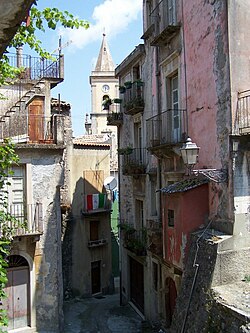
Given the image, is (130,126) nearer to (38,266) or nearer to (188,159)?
(38,266)

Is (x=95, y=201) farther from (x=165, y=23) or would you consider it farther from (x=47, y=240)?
(x=165, y=23)

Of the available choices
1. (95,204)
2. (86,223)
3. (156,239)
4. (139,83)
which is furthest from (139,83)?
(86,223)

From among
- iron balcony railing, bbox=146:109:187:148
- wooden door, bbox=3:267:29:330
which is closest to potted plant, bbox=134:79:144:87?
iron balcony railing, bbox=146:109:187:148

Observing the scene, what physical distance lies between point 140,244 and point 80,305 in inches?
223

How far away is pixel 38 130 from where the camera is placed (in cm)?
1595

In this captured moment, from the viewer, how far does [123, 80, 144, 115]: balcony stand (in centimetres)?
1733

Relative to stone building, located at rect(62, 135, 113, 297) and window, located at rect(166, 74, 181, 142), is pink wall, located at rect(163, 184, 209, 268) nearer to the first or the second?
window, located at rect(166, 74, 181, 142)

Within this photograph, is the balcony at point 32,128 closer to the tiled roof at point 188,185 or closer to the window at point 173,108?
the window at point 173,108

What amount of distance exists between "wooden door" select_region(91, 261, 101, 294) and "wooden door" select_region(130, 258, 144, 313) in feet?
12.4

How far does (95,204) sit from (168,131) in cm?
989

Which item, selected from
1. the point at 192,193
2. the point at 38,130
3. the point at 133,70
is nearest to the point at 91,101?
the point at 133,70

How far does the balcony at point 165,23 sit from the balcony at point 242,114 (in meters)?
4.20

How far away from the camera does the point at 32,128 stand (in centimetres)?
1588

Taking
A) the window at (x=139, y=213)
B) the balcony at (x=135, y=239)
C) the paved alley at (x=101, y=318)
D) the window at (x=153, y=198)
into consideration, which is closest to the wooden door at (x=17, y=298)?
the paved alley at (x=101, y=318)
